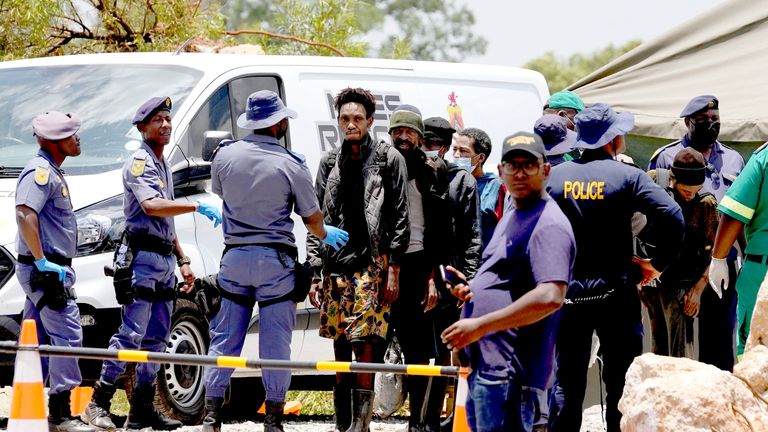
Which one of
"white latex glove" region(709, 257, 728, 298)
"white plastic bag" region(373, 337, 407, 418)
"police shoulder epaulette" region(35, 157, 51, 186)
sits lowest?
"white plastic bag" region(373, 337, 407, 418)

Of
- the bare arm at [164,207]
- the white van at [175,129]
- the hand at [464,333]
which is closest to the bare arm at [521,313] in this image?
the hand at [464,333]

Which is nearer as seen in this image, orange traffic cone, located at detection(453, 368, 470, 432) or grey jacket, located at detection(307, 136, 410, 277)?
orange traffic cone, located at detection(453, 368, 470, 432)

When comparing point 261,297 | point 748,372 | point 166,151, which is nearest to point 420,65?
point 166,151

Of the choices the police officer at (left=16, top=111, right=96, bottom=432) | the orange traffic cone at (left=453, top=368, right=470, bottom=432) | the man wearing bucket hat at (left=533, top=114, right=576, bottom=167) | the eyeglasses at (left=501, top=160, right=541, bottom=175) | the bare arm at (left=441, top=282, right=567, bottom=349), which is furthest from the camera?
the man wearing bucket hat at (left=533, top=114, right=576, bottom=167)

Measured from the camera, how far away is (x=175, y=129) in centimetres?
831

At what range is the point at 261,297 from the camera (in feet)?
23.5

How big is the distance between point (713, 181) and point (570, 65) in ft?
195

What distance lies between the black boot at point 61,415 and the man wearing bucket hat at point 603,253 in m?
2.70

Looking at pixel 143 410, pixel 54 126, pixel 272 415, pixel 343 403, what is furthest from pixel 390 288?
pixel 54 126

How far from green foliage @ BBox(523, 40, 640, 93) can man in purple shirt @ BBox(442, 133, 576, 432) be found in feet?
174

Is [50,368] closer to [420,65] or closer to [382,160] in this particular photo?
[382,160]

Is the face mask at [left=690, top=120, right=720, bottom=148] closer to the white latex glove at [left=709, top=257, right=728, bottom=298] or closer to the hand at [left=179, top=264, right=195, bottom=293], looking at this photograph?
the white latex glove at [left=709, top=257, right=728, bottom=298]

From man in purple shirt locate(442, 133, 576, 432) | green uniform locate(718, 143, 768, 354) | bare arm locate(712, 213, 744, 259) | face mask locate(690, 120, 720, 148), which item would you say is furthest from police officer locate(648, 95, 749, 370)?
man in purple shirt locate(442, 133, 576, 432)

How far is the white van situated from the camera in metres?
7.92
